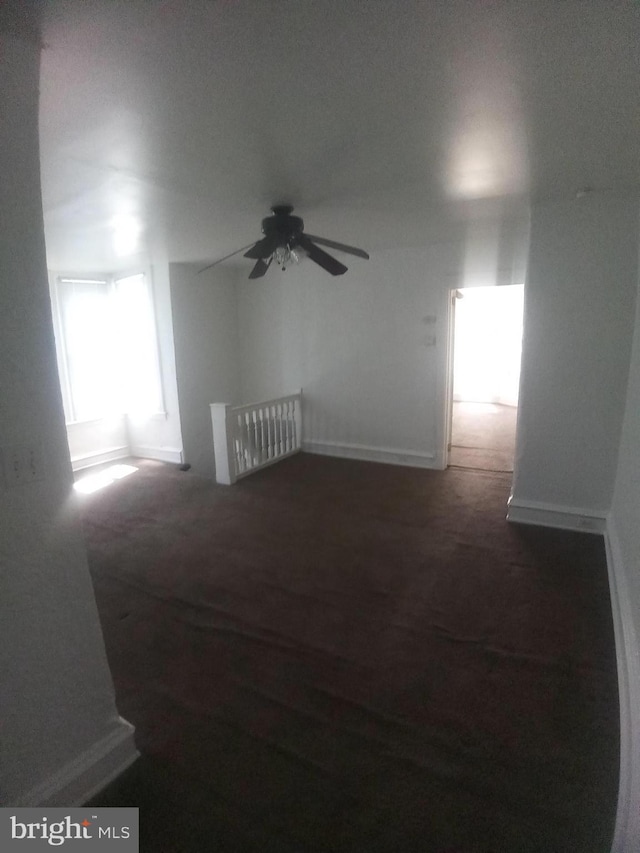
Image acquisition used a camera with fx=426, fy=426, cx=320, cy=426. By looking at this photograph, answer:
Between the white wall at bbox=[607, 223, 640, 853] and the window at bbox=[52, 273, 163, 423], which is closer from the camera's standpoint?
the white wall at bbox=[607, 223, 640, 853]

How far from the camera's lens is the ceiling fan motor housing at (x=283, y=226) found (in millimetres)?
2824

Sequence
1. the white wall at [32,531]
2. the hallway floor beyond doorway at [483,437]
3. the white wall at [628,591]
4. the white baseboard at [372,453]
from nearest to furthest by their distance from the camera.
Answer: the white wall at [32,531] → the white wall at [628,591] → the white baseboard at [372,453] → the hallway floor beyond doorway at [483,437]

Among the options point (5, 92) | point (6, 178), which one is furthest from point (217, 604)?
point (5, 92)

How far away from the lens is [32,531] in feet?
4.11

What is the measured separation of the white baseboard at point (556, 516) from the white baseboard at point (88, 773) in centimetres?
297

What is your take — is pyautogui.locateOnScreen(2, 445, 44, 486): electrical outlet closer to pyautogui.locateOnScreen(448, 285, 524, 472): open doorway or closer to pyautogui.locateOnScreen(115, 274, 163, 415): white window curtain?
pyautogui.locateOnScreen(115, 274, 163, 415): white window curtain

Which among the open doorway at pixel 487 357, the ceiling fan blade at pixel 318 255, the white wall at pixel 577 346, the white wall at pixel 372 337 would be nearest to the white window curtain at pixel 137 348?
the white wall at pixel 372 337

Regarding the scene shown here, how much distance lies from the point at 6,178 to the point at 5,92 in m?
0.25

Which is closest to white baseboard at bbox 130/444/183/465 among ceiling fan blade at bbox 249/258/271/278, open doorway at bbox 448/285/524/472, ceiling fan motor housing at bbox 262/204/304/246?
ceiling fan blade at bbox 249/258/271/278

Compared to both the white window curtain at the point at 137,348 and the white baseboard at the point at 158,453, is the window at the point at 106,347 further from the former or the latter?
the white baseboard at the point at 158,453

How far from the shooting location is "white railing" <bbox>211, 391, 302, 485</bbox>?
4469mm

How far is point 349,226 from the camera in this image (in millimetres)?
3553

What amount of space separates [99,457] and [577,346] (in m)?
5.48

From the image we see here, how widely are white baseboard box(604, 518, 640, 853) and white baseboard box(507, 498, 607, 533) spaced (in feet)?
2.34
